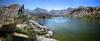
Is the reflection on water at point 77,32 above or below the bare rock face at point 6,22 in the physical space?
below

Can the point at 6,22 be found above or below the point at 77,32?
above

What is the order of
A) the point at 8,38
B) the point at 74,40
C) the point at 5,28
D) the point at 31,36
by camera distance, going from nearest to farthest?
the point at 8,38
the point at 5,28
the point at 31,36
the point at 74,40

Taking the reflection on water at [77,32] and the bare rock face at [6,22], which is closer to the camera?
the bare rock face at [6,22]

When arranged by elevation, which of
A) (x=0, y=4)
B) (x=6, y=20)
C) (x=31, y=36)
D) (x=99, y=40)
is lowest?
(x=99, y=40)

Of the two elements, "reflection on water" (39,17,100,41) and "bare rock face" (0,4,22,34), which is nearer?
"bare rock face" (0,4,22,34)

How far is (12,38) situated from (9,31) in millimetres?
956

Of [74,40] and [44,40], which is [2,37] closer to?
[44,40]

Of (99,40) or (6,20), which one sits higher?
(6,20)

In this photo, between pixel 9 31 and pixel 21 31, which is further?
pixel 21 31

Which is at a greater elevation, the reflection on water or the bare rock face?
the bare rock face

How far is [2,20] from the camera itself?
1112 centimetres

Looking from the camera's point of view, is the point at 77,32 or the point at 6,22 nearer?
the point at 6,22

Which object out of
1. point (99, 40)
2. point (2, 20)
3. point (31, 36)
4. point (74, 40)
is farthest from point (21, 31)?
point (99, 40)

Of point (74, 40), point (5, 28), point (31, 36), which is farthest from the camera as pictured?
point (74, 40)
